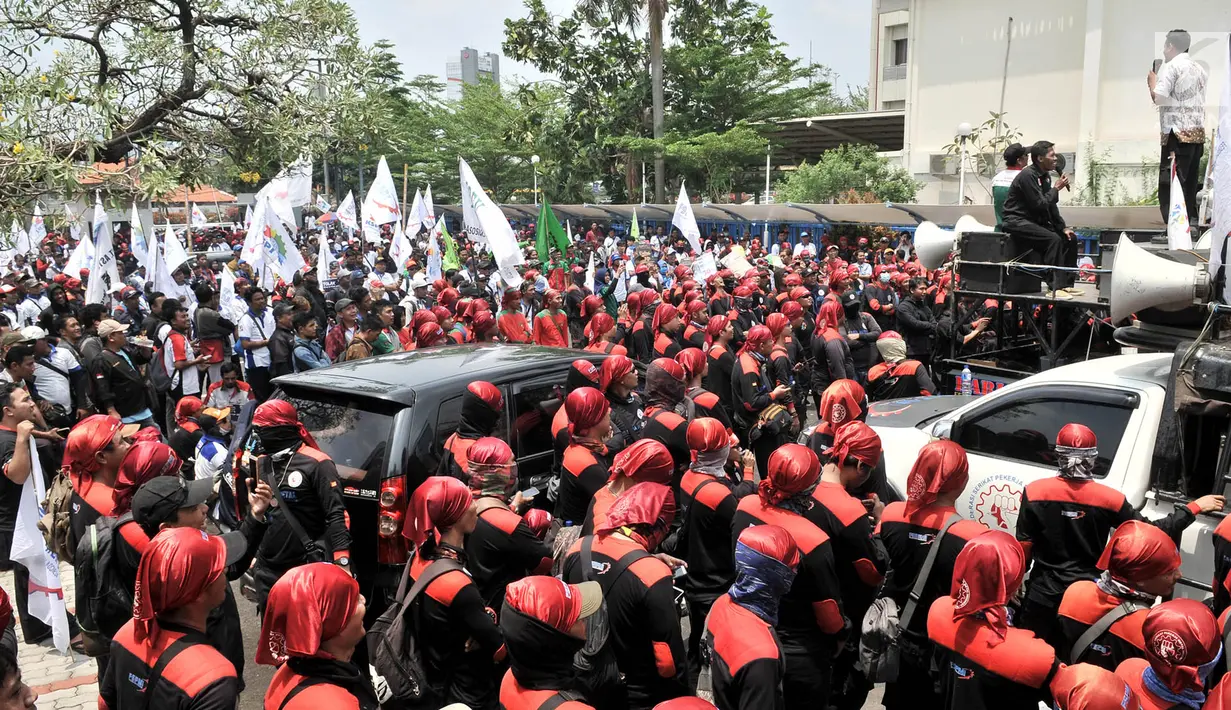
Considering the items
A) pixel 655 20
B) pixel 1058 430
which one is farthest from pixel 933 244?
pixel 655 20

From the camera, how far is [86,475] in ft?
16.5

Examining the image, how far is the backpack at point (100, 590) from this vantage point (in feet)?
Answer: 13.9

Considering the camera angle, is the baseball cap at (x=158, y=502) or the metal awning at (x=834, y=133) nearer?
the baseball cap at (x=158, y=502)

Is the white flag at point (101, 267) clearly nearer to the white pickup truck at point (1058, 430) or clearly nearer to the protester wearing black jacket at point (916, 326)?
the protester wearing black jacket at point (916, 326)

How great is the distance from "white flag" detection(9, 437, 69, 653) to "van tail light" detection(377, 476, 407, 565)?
1.96m

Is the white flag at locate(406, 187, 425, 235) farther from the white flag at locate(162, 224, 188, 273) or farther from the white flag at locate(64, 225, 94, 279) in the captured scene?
the white flag at locate(64, 225, 94, 279)

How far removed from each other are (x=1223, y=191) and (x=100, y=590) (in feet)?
19.8

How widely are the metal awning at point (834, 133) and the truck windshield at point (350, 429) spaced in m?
32.6

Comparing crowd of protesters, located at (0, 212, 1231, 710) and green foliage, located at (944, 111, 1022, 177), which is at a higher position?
green foliage, located at (944, 111, 1022, 177)

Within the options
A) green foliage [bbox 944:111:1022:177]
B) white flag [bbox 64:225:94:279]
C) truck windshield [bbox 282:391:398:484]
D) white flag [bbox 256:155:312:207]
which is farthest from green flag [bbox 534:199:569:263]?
green foliage [bbox 944:111:1022:177]

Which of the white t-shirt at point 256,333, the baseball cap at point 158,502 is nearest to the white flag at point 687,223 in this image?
the white t-shirt at point 256,333

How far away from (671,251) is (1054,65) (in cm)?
1839

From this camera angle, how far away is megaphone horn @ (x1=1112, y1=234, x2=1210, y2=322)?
546 cm

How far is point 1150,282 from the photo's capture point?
559cm
